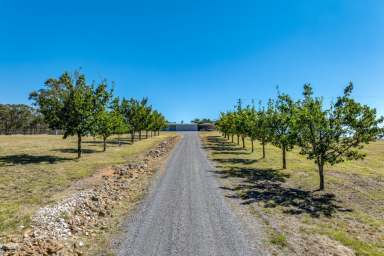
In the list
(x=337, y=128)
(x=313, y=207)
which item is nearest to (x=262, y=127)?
(x=337, y=128)

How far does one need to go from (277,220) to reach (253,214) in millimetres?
1155

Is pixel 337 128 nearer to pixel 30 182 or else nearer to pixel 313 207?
pixel 313 207

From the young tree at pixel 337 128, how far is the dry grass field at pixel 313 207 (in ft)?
8.12

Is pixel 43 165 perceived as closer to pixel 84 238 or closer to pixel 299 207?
pixel 84 238

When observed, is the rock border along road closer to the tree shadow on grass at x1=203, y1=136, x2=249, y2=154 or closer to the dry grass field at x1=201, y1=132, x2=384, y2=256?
the dry grass field at x1=201, y1=132, x2=384, y2=256

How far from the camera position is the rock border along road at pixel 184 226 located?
31.2 feet

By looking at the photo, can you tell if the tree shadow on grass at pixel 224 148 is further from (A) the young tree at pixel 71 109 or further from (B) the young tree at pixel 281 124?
(A) the young tree at pixel 71 109

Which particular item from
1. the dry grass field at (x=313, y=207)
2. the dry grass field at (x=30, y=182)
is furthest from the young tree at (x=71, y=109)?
the dry grass field at (x=313, y=207)

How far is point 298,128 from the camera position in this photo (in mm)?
20359

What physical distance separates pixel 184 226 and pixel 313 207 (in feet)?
25.4

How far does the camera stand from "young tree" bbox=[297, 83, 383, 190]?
1825 centimetres

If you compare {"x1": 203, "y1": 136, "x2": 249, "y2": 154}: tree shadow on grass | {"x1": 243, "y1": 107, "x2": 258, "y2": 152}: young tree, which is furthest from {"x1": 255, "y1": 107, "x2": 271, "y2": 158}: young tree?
{"x1": 203, "y1": 136, "x2": 249, "y2": 154}: tree shadow on grass

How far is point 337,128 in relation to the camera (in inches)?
746

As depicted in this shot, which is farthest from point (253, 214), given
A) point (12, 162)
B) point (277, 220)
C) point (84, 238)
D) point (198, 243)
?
point (12, 162)
